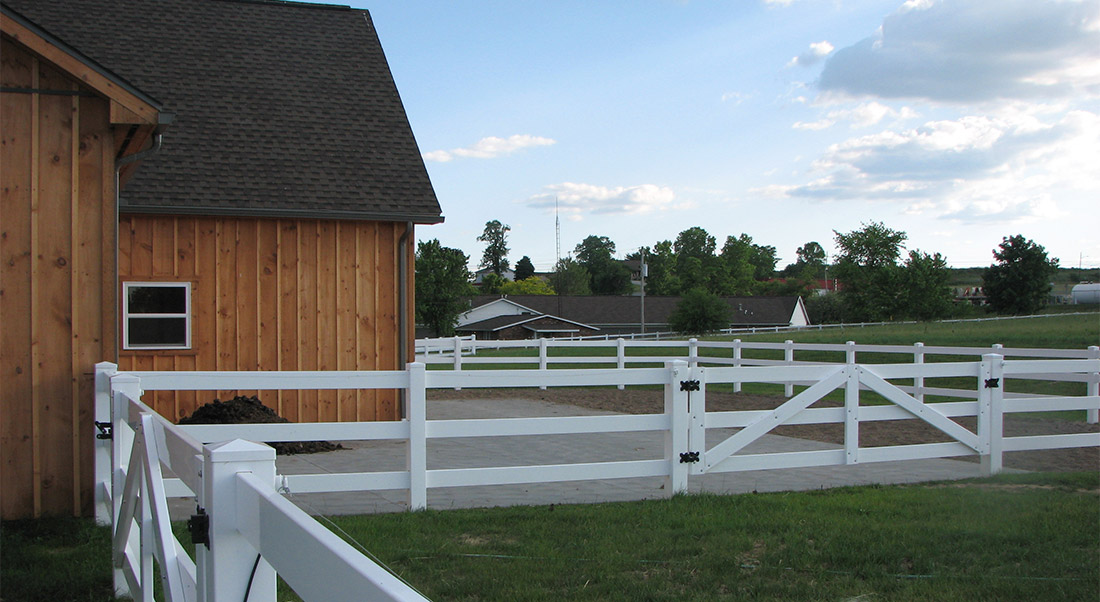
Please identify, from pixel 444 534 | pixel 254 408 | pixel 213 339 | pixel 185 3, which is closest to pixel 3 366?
pixel 444 534

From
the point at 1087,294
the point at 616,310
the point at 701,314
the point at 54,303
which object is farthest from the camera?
the point at 1087,294

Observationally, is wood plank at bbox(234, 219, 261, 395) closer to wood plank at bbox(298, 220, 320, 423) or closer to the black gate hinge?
wood plank at bbox(298, 220, 320, 423)

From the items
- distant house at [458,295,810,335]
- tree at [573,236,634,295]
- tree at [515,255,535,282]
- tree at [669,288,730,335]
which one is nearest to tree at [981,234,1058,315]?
distant house at [458,295,810,335]

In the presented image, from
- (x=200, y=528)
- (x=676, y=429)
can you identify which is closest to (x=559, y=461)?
(x=676, y=429)

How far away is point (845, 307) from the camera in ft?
305

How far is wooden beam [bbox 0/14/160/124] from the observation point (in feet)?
21.2

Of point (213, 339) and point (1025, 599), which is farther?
point (213, 339)

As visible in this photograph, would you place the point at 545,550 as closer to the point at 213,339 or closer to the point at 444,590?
the point at 444,590

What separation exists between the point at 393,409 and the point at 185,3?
8.09 meters

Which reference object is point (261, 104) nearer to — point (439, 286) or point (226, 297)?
point (226, 297)

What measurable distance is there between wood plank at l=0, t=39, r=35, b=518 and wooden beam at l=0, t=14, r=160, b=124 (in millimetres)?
183

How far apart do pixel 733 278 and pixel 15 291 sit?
4265 inches

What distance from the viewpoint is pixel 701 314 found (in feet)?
207

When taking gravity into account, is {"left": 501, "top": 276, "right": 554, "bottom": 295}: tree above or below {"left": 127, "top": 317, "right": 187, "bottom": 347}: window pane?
above
